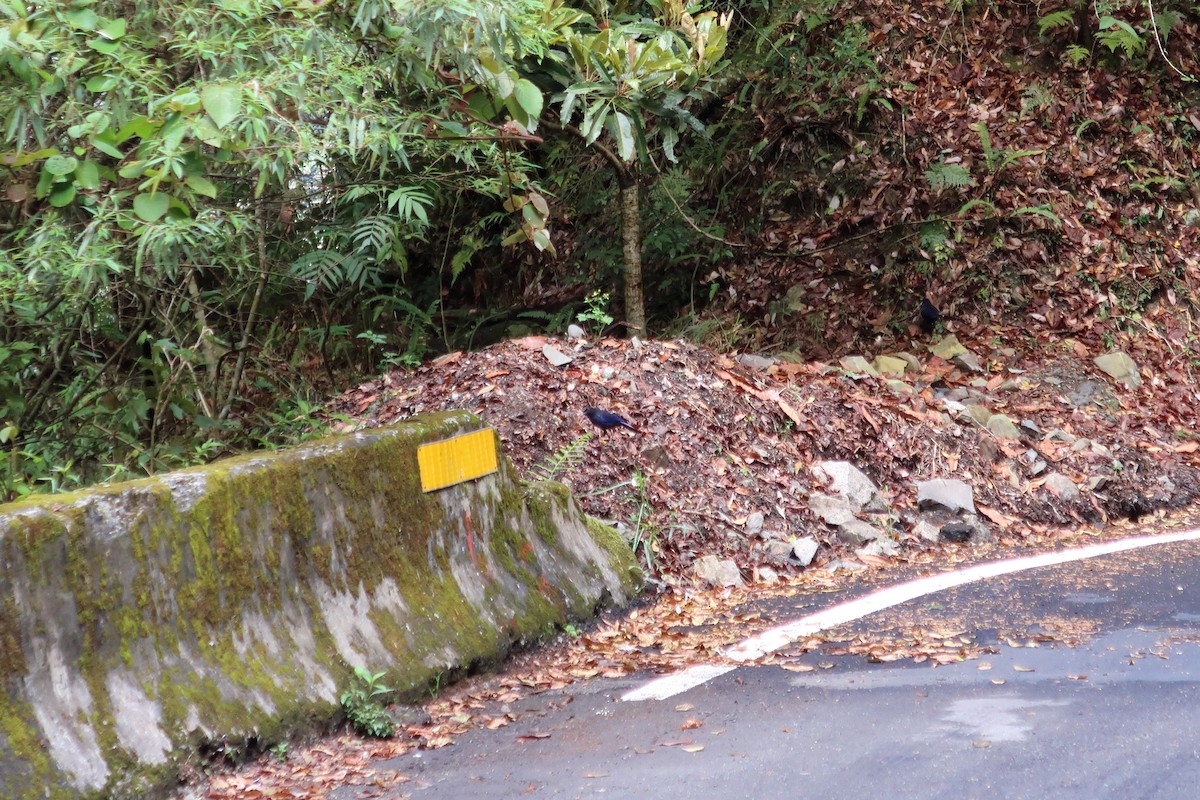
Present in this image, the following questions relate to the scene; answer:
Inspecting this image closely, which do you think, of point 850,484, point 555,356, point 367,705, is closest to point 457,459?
point 367,705

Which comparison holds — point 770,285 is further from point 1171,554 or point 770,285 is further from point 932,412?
point 1171,554

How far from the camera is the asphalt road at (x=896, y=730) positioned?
3.31 meters

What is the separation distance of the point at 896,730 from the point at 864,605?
6.47 ft

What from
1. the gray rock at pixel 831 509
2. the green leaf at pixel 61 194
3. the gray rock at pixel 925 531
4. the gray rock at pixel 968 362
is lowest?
the gray rock at pixel 925 531

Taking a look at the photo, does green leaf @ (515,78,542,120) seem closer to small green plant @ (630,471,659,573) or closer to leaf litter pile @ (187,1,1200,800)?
leaf litter pile @ (187,1,1200,800)

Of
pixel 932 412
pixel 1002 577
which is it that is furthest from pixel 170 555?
pixel 932 412

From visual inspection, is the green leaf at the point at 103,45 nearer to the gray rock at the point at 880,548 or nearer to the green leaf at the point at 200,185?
the green leaf at the point at 200,185

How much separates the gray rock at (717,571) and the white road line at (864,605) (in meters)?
0.86

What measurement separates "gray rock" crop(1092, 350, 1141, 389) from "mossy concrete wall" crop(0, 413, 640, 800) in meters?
6.92

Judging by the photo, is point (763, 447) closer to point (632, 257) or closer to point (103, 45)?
point (632, 257)

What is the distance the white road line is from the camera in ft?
15.0

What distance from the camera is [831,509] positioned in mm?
7336

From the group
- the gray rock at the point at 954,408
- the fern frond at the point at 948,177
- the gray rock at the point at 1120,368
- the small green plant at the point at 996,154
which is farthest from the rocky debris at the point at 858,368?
the small green plant at the point at 996,154

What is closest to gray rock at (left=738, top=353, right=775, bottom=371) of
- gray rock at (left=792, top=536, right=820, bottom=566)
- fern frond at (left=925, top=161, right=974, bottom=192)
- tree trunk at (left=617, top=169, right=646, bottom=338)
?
tree trunk at (left=617, top=169, right=646, bottom=338)
